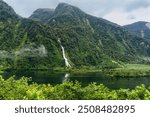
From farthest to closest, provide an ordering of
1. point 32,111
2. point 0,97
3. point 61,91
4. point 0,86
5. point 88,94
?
point 61,91, point 88,94, point 0,86, point 0,97, point 32,111

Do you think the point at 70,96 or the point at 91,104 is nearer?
the point at 91,104

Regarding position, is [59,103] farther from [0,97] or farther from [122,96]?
[122,96]

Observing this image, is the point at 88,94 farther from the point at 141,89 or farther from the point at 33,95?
the point at 33,95

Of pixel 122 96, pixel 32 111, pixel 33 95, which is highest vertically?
pixel 32 111

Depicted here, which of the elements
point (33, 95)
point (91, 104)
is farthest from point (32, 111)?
point (33, 95)

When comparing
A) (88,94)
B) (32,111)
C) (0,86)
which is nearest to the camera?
(32,111)

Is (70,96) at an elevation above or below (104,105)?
below

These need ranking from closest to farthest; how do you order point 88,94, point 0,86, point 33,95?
point 33,95, point 0,86, point 88,94

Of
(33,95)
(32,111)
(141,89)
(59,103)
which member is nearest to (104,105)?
(59,103)

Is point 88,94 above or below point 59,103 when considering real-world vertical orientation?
below
